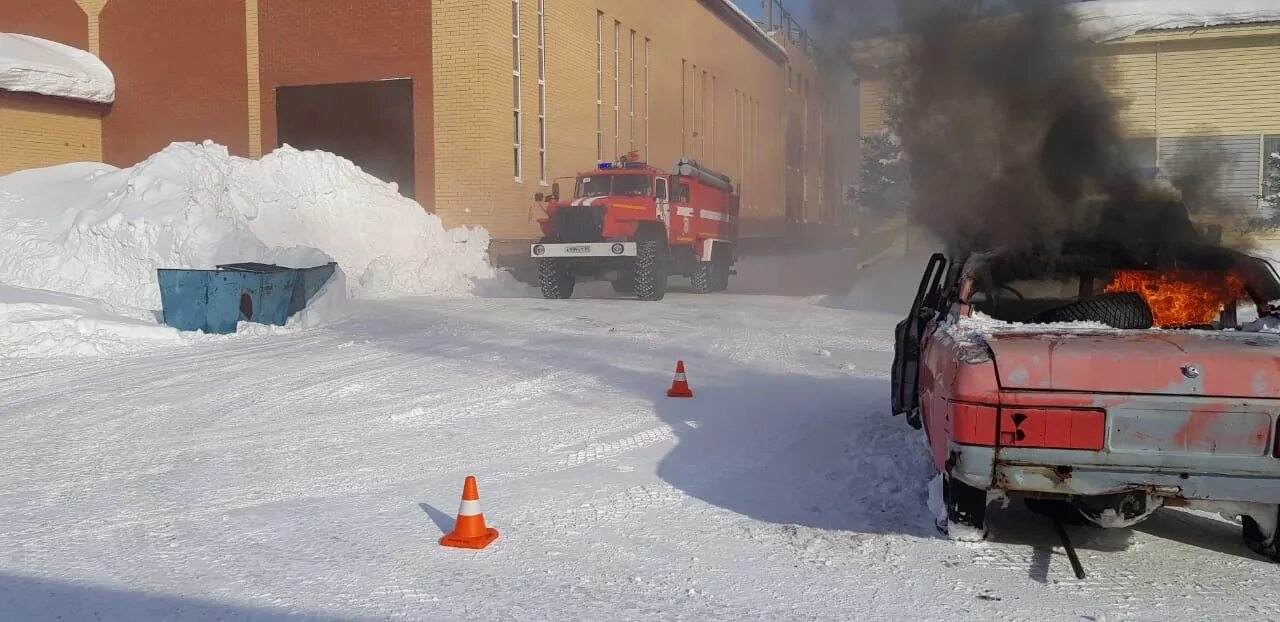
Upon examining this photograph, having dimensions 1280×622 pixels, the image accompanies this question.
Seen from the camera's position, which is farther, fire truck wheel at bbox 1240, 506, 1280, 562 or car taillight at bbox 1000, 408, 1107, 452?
fire truck wheel at bbox 1240, 506, 1280, 562

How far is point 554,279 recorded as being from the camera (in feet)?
58.8

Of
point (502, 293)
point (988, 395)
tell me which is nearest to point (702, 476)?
point (988, 395)

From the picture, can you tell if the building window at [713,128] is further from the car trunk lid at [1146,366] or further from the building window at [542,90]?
the car trunk lid at [1146,366]

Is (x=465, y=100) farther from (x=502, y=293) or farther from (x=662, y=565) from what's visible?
(x=662, y=565)

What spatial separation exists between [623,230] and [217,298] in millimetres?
7832

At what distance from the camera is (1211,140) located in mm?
17266

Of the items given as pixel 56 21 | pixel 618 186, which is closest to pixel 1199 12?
pixel 618 186

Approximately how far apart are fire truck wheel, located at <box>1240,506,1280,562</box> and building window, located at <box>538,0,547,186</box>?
20.8 meters

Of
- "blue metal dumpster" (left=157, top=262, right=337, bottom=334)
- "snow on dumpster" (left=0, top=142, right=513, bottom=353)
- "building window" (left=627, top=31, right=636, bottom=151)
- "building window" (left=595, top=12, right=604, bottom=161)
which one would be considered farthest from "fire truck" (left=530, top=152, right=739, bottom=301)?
"building window" (left=627, top=31, right=636, bottom=151)

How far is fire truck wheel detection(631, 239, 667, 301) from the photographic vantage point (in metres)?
17.4

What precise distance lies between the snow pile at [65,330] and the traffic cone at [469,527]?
24.2 feet

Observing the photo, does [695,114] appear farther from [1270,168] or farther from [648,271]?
[1270,168]

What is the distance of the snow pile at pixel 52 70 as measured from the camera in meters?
21.2

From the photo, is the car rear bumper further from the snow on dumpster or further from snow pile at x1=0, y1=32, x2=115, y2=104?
snow pile at x1=0, y1=32, x2=115, y2=104
